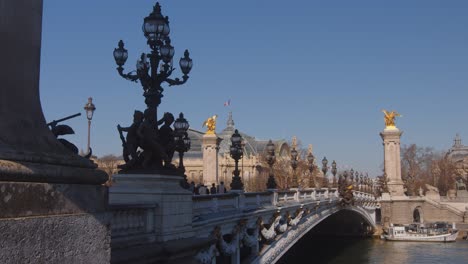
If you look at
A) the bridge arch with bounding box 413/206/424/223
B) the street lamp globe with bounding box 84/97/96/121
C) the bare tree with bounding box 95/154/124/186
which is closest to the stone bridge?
the street lamp globe with bounding box 84/97/96/121

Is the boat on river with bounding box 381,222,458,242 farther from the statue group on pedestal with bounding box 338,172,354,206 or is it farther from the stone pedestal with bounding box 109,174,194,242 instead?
the stone pedestal with bounding box 109,174,194,242

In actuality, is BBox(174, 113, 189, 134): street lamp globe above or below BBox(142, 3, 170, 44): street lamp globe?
below

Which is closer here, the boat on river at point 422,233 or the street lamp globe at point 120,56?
the street lamp globe at point 120,56

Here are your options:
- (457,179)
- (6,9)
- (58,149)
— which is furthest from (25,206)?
(457,179)

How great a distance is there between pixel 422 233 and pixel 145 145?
4999 cm

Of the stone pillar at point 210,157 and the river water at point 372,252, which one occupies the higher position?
the stone pillar at point 210,157

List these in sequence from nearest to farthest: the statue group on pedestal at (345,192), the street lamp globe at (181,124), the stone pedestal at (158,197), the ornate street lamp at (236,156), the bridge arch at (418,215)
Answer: the stone pedestal at (158,197)
the street lamp globe at (181,124)
the ornate street lamp at (236,156)
the statue group on pedestal at (345,192)
the bridge arch at (418,215)

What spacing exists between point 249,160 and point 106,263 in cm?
9409

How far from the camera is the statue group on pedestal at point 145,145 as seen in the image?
10.8m

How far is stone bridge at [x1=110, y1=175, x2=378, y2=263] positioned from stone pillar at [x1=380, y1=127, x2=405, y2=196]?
45759 mm

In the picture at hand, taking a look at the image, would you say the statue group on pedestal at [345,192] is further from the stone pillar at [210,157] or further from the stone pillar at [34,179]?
the stone pillar at [34,179]

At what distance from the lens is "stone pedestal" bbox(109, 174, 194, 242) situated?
33.6 feet

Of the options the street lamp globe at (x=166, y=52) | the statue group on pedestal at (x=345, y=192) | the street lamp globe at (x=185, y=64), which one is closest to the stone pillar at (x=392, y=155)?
the statue group on pedestal at (x=345, y=192)

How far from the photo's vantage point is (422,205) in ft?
221
